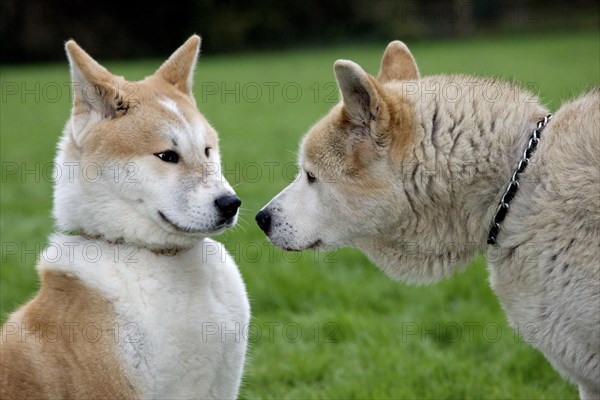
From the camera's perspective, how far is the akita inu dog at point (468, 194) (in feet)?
9.82

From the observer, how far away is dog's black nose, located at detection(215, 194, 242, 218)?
332 cm

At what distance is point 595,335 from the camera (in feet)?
9.60

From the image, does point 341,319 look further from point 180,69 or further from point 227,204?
point 180,69

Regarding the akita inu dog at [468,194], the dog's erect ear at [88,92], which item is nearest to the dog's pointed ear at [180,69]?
the dog's erect ear at [88,92]

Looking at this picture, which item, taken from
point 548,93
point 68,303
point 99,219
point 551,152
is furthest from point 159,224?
point 548,93

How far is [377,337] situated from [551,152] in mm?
2069

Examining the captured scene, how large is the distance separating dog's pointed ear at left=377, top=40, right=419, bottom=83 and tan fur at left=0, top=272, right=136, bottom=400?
1837 millimetres

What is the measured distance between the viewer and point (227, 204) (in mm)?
3314

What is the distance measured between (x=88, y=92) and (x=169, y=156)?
466 millimetres

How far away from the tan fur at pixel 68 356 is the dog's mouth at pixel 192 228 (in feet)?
1.44

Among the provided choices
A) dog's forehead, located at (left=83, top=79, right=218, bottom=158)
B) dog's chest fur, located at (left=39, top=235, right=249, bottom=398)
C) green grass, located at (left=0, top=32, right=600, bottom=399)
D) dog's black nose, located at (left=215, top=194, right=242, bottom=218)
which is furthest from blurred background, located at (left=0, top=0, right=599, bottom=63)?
dog's black nose, located at (left=215, top=194, right=242, bottom=218)

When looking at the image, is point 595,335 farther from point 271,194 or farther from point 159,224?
point 271,194

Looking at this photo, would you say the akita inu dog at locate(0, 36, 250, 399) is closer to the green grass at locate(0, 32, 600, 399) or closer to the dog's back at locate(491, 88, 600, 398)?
the green grass at locate(0, 32, 600, 399)

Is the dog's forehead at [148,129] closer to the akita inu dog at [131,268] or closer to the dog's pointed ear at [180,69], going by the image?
the akita inu dog at [131,268]
